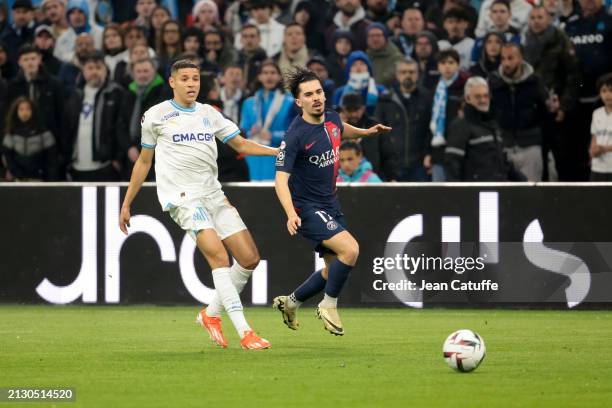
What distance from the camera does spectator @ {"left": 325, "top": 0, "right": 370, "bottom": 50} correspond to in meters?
18.4

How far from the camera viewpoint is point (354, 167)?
15.9 m

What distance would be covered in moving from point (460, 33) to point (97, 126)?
16.8 feet

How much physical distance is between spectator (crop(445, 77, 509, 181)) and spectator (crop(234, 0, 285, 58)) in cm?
371

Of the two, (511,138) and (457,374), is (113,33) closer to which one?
(511,138)

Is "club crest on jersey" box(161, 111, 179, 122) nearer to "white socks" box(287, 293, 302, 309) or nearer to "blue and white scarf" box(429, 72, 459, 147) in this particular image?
"white socks" box(287, 293, 302, 309)

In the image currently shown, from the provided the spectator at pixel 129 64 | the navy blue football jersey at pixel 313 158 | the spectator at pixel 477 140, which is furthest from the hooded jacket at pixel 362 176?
the navy blue football jersey at pixel 313 158

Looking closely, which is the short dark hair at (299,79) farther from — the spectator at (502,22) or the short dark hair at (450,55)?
the spectator at (502,22)

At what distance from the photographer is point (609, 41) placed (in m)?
16.8

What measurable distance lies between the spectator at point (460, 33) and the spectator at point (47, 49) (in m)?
5.97

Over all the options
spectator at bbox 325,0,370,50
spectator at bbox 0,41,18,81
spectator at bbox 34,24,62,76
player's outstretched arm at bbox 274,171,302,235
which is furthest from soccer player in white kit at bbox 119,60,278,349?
spectator at bbox 0,41,18,81

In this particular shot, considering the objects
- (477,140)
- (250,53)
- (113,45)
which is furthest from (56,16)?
(477,140)

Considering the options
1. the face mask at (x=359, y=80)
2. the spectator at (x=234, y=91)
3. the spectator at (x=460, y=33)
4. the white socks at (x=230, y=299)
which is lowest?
the white socks at (x=230, y=299)

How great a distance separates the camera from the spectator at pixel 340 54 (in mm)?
18172

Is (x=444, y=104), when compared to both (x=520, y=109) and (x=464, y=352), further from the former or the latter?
(x=464, y=352)
